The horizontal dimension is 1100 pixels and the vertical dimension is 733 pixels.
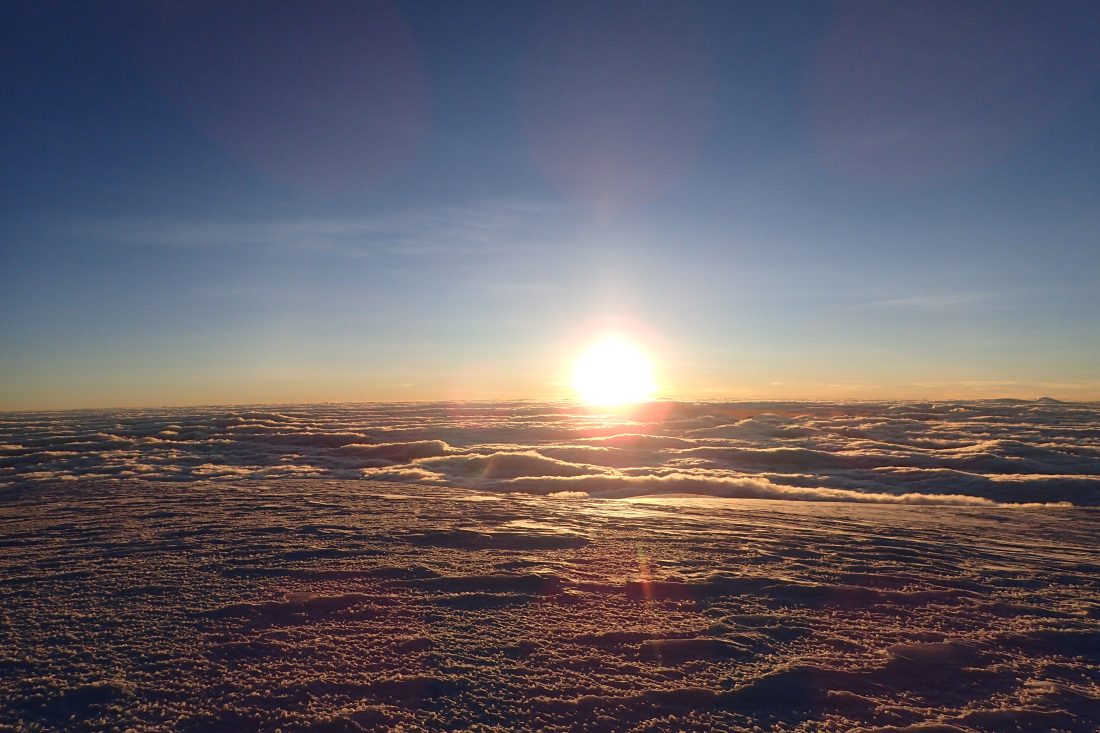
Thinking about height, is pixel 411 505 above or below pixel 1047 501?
above

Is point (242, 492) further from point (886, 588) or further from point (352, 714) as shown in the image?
point (886, 588)

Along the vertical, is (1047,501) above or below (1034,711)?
below

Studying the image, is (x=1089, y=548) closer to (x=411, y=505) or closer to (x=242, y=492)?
(x=411, y=505)

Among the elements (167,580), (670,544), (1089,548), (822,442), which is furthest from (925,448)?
(167,580)

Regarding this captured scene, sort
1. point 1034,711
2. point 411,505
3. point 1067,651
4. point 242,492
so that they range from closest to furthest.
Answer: point 1034,711
point 1067,651
point 411,505
point 242,492

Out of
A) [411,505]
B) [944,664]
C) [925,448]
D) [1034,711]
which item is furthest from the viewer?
[925,448]

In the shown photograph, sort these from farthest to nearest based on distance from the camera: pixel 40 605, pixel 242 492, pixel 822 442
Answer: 1. pixel 822 442
2. pixel 242 492
3. pixel 40 605

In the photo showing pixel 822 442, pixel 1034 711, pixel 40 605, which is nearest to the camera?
pixel 1034 711

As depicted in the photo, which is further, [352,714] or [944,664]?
[944,664]

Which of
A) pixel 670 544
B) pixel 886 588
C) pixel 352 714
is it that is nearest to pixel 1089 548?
pixel 886 588

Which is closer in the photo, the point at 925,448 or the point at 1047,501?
the point at 1047,501
